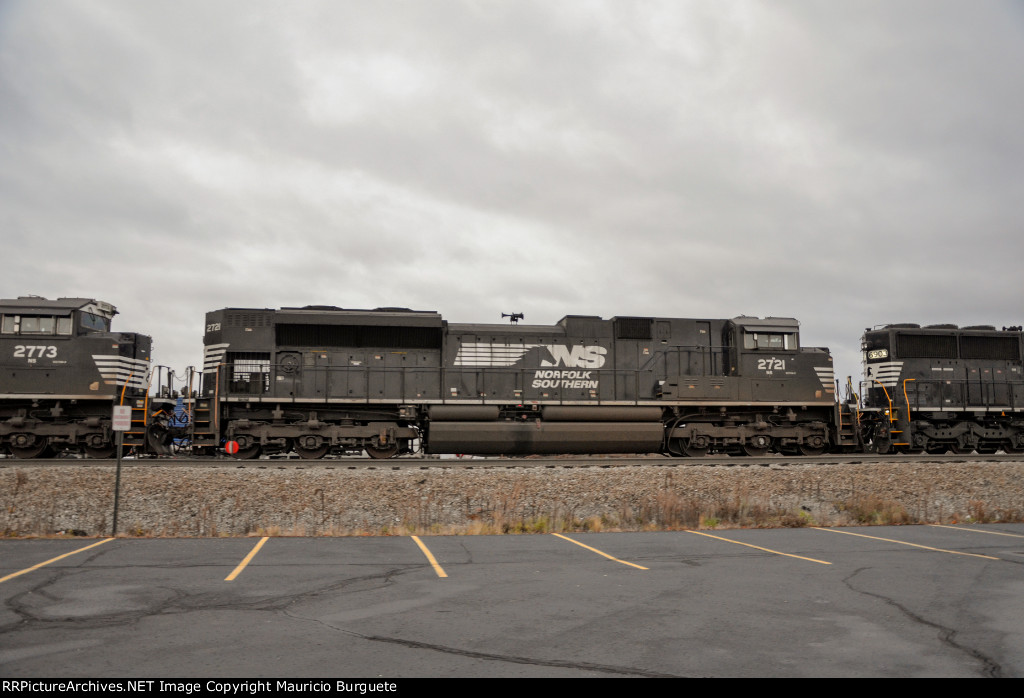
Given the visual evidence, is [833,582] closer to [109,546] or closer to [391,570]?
[391,570]

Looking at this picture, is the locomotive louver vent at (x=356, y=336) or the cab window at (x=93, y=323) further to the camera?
the locomotive louver vent at (x=356, y=336)

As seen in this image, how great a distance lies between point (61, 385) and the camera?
650 inches

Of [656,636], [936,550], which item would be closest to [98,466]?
[656,636]

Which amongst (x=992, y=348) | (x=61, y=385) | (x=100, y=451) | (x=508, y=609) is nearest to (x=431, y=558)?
(x=508, y=609)

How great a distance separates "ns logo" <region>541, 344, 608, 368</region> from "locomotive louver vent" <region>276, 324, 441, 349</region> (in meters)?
2.99

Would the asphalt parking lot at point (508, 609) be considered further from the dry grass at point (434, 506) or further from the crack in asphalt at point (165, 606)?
the dry grass at point (434, 506)

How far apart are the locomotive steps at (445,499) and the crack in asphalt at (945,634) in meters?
5.30

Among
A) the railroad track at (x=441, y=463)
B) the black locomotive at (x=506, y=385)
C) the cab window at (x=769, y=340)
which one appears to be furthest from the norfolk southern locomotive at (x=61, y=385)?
the cab window at (x=769, y=340)

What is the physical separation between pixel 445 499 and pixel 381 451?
4.29 metres

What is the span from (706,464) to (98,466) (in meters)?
12.4

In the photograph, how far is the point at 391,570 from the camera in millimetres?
7410

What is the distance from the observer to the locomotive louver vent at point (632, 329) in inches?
734

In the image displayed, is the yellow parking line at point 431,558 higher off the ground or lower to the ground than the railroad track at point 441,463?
lower

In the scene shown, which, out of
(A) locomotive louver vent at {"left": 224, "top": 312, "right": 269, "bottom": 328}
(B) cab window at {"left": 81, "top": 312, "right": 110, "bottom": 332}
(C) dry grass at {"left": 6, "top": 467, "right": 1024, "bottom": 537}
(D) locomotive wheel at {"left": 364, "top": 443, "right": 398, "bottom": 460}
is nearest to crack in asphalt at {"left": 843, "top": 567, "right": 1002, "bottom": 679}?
(C) dry grass at {"left": 6, "top": 467, "right": 1024, "bottom": 537}
